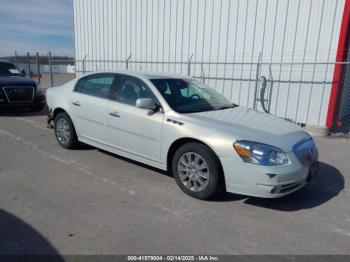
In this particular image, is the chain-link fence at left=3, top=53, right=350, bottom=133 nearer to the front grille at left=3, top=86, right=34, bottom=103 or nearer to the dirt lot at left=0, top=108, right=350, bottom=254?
the dirt lot at left=0, top=108, right=350, bottom=254

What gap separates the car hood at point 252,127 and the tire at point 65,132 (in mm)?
2598

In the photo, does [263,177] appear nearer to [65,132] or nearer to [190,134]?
[190,134]

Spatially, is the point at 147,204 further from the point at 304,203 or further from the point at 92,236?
the point at 304,203

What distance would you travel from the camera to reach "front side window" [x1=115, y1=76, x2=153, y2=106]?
4.41m

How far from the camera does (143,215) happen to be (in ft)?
11.1

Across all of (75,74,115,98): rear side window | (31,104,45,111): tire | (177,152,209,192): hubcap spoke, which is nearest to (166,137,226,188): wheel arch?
(177,152,209,192): hubcap spoke

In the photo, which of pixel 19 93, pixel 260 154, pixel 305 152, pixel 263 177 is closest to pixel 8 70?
pixel 19 93

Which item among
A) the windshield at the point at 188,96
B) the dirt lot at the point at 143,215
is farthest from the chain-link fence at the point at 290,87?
the windshield at the point at 188,96

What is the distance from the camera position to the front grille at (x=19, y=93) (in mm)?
8838

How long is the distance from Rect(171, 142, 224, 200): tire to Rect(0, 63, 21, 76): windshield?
8.47m

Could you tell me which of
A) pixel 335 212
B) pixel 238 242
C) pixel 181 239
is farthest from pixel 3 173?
pixel 335 212

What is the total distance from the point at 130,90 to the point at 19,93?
20.1 feet

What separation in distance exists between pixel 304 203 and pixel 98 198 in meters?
2.63

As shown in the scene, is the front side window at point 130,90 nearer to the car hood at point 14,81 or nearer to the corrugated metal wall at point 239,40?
the corrugated metal wall at point 239,40
